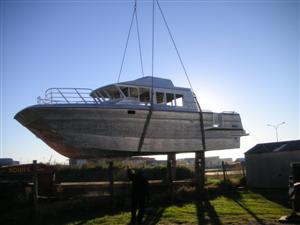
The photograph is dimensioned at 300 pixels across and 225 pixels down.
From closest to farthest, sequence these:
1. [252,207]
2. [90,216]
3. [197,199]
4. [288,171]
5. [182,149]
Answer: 1. [90,216]
2. [252,207]
3. [197,199]
4. [182,149]
5. [288,171]

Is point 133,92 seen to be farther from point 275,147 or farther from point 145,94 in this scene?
point 275,147

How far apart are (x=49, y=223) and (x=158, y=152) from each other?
578 cm

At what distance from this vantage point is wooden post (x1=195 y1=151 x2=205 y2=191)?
16.8 meters

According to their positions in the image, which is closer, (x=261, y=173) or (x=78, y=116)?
(x=78, y=116)

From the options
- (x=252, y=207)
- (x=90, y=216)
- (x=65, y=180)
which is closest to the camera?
(x=90, y=216)

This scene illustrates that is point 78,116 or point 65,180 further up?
point 78,116

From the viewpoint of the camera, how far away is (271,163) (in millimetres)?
20875

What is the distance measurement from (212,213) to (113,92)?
21.3 ft

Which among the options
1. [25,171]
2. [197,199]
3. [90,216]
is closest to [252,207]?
[197,199]

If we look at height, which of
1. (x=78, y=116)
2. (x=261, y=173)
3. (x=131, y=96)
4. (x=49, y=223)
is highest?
(x=131, y=96)

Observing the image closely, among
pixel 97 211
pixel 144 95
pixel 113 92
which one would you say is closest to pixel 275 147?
pixel 144 95

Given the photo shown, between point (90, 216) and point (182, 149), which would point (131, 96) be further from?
point (90, 216)

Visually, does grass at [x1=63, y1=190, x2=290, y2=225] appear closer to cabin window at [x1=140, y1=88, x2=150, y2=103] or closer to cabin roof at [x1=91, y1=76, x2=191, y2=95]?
cabin window at [x1=140, y1=88, x2=150, y2=103]

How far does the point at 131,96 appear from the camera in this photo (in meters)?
16.0
